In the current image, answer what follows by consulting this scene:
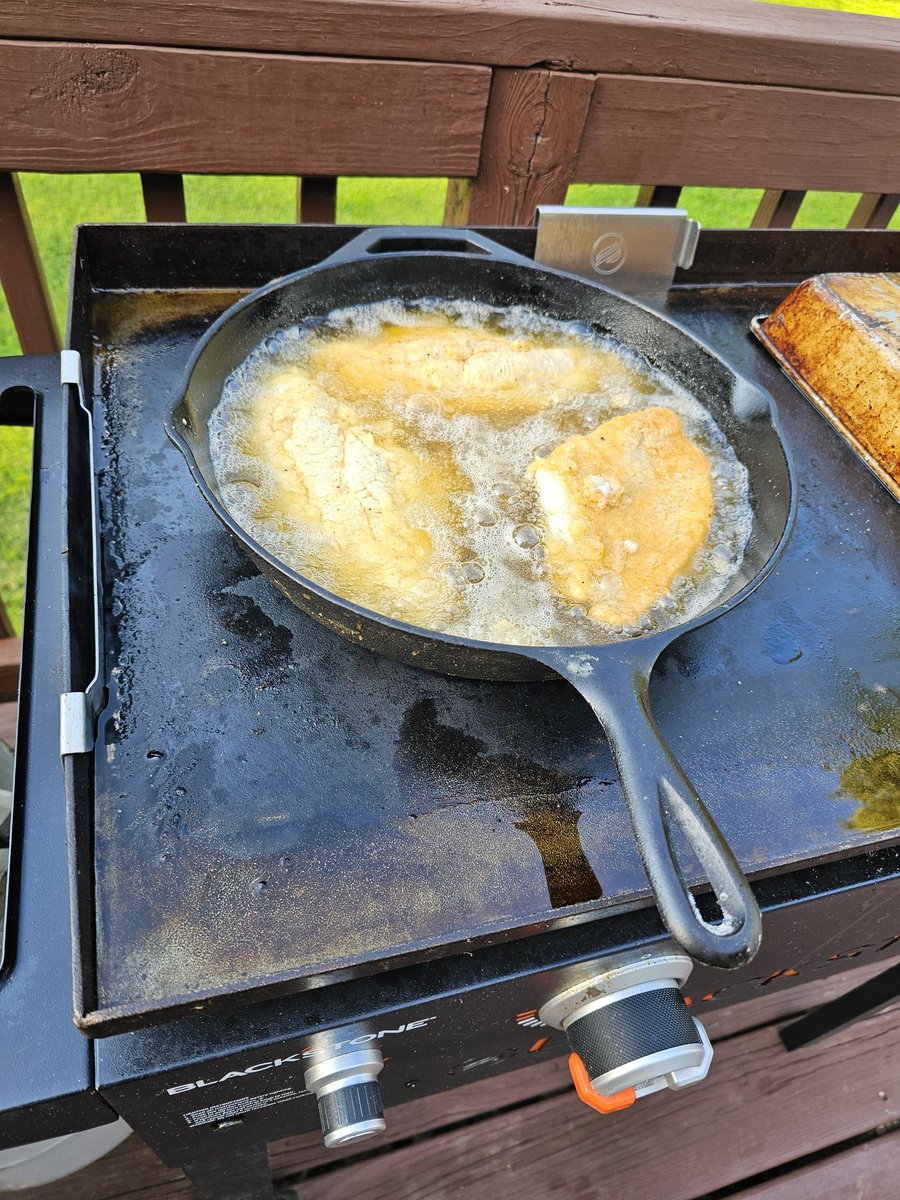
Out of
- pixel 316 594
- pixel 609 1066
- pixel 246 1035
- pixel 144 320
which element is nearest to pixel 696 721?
pixel 609 1066

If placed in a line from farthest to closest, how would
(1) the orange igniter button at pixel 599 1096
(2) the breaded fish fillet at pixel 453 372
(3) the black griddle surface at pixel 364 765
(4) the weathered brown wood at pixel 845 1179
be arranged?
(4) the weathered brown wood at pixel 845 1179, (2) the breaded fish fillet at pixel 453 372, (1) the orange igniter button at pixel 599 1096, (3) the black griddle surface at pixel 364 765

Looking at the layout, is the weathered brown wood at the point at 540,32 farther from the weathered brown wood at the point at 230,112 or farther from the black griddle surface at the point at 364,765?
the black griddle surface at the point at 364,765

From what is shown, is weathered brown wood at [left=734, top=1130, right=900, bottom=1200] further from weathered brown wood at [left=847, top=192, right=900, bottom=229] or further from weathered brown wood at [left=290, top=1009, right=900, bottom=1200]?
weathered brown wood at [left=847, top=192, right=900, bottom=229]

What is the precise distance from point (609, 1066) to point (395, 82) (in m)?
Answer: 1.94

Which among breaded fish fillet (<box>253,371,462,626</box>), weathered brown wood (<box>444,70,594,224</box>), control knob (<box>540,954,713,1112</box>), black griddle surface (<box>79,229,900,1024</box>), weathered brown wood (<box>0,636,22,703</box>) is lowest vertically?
weathered brown wood (<box>0,636,22,703</box>)

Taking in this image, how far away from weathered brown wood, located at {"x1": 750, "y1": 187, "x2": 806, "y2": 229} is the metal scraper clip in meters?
0.82

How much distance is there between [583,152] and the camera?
202 cm

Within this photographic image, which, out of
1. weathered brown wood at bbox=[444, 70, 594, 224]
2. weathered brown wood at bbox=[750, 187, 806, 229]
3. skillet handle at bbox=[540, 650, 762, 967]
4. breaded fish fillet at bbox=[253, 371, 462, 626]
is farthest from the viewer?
weathered brown wood at bbox=[750, 187, 806, 229]

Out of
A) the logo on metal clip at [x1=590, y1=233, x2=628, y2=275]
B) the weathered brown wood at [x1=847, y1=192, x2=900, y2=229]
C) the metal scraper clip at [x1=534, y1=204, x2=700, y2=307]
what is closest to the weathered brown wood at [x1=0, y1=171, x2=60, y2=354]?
the metal scraper clip at [x1=534, y1=204, x2=700, y2=307]

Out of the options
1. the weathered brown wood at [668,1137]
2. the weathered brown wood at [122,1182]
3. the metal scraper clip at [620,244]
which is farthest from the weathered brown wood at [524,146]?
the weathered brown wood at [122,1182]

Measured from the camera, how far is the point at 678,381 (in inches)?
59.1

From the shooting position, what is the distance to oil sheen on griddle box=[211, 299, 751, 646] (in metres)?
1.17

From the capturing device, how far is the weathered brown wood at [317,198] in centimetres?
199

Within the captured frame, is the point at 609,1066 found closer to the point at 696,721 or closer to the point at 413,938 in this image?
the point at 413,938
